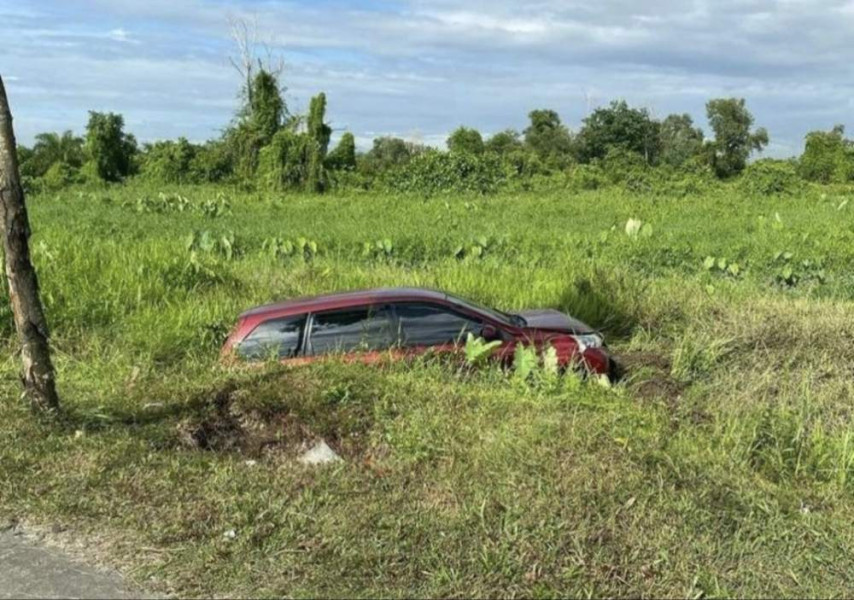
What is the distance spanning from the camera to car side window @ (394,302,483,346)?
719cm

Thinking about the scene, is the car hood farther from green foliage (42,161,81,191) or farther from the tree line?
green foliage (42,161,81,191)

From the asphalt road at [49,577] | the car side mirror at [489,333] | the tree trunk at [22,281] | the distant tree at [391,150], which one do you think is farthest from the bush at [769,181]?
the asphalt road at [49,577]

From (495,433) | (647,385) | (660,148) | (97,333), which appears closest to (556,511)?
(495,433)

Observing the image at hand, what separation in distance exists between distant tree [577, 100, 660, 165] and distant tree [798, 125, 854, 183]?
7.97 metres

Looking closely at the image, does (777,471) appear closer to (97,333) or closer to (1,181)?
(1,181)

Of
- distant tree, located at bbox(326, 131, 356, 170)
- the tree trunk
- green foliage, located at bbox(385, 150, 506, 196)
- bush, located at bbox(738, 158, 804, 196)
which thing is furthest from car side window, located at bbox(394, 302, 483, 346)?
distant tree, located at bbox(326, 131, 356, 170)

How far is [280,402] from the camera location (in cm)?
478

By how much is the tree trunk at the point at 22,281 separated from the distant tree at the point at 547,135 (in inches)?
1752

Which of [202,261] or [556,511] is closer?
[556,511]

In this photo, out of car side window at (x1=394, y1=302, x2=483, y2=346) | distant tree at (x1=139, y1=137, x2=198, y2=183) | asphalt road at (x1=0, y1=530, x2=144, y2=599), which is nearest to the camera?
asphalt road at (x1=0, y1=530, x2=144, y2=599)

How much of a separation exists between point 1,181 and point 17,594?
7.66ft

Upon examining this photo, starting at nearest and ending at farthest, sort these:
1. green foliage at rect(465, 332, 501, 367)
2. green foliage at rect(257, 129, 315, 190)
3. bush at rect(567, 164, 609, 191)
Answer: green foliage at rect(465, 332, 501, 367), green foliage at rect(257, 129, 315, 190), bush at rect(567, 164, 609, 191)

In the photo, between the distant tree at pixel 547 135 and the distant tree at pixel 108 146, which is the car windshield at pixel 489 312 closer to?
the distant tree at pixel 108 146

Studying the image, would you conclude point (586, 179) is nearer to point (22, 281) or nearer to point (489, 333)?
point (489, 333)
